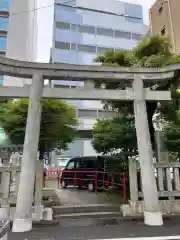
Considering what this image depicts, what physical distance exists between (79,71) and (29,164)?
323cm

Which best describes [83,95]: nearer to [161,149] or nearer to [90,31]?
[161,149]

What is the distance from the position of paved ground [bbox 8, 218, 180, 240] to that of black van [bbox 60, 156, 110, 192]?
4.55 m

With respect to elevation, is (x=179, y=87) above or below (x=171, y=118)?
above

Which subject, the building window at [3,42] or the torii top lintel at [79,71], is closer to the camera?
the torii top lintel at [79,71]

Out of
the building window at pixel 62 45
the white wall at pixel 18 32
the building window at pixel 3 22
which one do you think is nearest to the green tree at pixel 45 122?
the white wall at pixel 18 32

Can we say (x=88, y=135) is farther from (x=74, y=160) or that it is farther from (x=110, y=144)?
(x=110, y=144)

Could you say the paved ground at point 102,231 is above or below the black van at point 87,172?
below

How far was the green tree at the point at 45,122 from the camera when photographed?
887 centimetres

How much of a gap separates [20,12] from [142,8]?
17770mm

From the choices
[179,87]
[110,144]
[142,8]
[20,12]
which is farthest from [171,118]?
[142,8]

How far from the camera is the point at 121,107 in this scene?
954 centimetres

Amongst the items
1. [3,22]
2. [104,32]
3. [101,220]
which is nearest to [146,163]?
[101,220]

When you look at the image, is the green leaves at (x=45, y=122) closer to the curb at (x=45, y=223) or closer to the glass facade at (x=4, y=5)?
the curb at (x=45, y=223)

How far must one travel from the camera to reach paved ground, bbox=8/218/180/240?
17.1 feet
